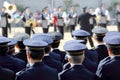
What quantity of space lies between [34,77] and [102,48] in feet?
8.37

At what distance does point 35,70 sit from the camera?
448 cm

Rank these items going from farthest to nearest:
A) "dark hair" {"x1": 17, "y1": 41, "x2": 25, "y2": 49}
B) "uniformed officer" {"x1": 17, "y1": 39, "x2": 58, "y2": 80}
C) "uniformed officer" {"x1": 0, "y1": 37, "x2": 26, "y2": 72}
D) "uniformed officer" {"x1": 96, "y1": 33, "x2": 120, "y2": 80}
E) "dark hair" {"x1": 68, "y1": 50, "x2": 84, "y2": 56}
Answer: "dark hair" {"x1": 17, "y1": 41, "x2": 25, "y2": 49}, "uniformed officer" {"x1": 0, "y1": 37, "x2": 26, "y2": 72}, "uniformed officer" {"x1": 96, "y1": 33, "x2": 120, "y2": 80}, "dark hair" {"x1": 68, "y1": 50, "x2": 84, "y2": 56}, "uniformed officer" {"x1": 17, "y1": 39, "x2": 58, "y2": 80}

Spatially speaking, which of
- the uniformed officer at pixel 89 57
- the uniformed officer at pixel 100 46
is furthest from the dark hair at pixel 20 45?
the uniformed officer at pixel 100 46

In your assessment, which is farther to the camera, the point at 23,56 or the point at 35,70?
the point at 23,56

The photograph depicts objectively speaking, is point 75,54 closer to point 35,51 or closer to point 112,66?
point 35,51

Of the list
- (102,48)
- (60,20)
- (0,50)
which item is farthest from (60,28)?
(0,50)

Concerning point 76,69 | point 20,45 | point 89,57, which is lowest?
point 89,57

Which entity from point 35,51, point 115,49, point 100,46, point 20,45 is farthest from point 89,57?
point 35,51

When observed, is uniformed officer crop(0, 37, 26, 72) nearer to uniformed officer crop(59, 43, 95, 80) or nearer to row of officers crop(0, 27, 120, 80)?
row of officers crop(0, 27, 120, 80)

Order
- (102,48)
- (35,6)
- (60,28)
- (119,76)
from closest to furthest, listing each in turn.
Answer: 1. (119,76)
2. (102,48)
3. (60,28)
4. (35,6)

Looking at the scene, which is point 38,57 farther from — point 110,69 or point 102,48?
point 102,48

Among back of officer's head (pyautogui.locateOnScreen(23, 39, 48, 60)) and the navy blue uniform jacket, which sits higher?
back of officer's head (pyautogui.locateOnScreen(23, 39, 48, 60))

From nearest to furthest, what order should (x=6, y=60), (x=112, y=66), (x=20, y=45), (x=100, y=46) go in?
(x=112, y=66) < (x=6, y=60) < (x=20, y=45) < (x=100, y=46)

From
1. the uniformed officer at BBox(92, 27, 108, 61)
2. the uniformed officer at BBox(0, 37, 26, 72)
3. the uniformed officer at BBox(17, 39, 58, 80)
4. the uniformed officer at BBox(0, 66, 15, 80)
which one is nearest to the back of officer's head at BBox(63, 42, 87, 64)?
the uniformed officer at BBox(17, 39, 58, 80)
